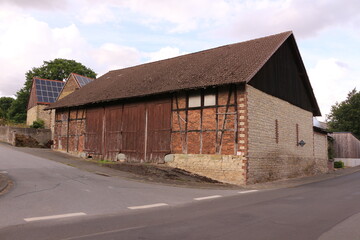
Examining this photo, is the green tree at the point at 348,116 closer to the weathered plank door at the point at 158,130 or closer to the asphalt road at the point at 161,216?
the weathered plank door at the point at 158,130

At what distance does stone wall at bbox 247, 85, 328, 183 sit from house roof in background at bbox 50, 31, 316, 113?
156cm

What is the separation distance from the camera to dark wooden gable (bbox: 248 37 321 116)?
1691 cm

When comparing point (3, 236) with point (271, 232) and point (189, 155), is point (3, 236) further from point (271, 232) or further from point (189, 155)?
point (189, 155)

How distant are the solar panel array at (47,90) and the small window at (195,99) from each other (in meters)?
28.0

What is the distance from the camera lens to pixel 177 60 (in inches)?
915

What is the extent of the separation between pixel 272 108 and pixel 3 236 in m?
15.0

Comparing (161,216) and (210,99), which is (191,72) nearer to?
(210,99)

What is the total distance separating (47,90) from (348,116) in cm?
4701

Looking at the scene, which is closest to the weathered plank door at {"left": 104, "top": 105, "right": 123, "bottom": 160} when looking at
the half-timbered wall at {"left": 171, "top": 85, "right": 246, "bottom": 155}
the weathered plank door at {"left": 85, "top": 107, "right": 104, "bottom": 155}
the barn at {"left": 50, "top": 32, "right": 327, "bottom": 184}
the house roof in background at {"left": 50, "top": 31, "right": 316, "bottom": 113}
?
the barn at {"left": 50, "top": 32, "right": 327, "bottom": 184}

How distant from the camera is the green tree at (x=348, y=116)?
5144 cm

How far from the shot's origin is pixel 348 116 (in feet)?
172

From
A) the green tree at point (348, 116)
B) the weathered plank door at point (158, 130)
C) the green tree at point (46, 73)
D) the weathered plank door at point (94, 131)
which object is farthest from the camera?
the green tree at point (46, 73)

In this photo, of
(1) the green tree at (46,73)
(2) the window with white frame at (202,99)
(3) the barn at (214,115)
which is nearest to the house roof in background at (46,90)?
(1) the green tree at (46,73)

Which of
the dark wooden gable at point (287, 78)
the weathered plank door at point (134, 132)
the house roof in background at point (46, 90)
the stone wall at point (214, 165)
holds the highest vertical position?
the house roof in background at point (46, 90)
